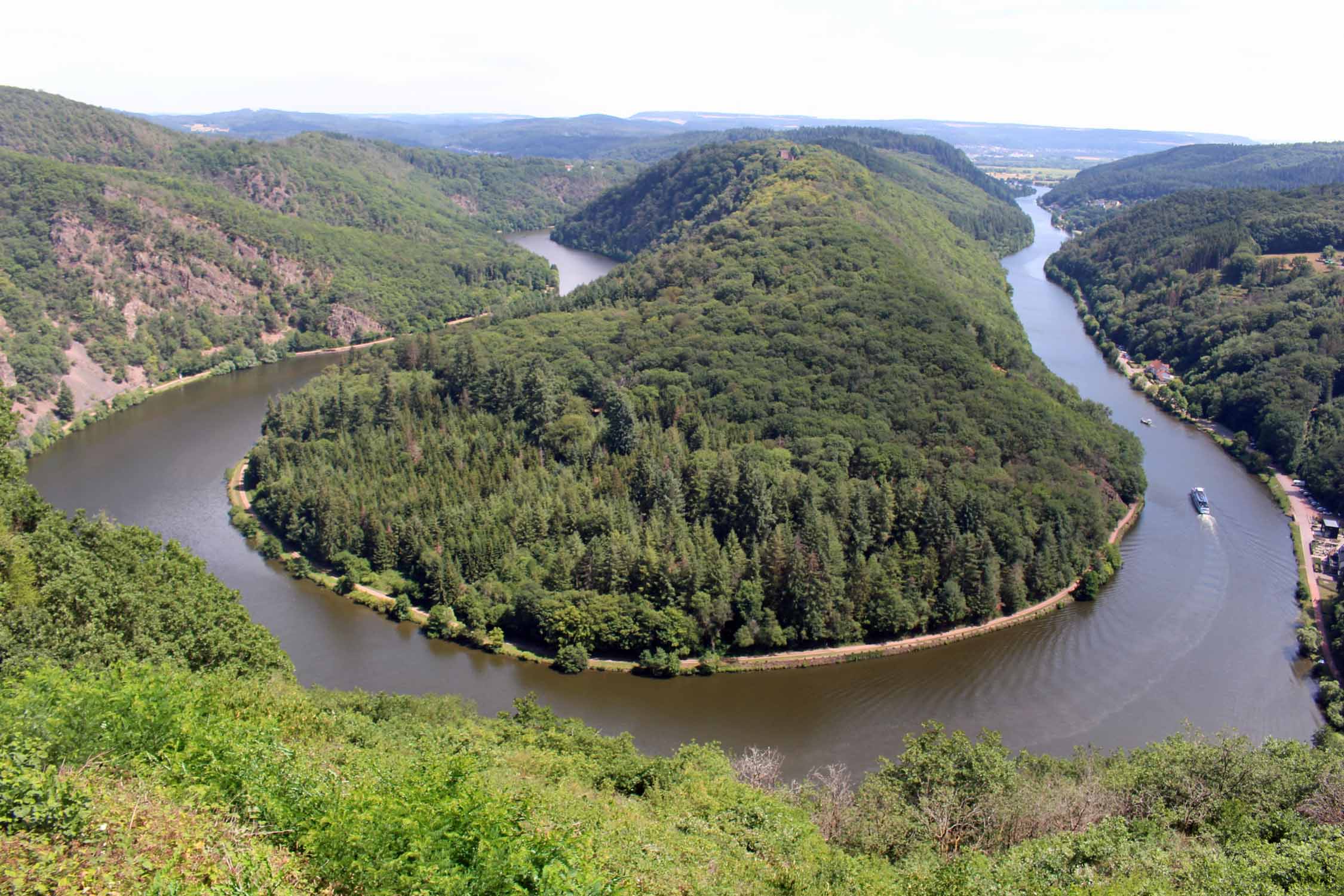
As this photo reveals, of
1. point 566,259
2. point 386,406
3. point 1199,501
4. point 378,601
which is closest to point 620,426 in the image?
point 386,406

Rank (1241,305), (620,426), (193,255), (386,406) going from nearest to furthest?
1. (620,426)
2. (386,406)
3. (1241,305)
4. (193,255)

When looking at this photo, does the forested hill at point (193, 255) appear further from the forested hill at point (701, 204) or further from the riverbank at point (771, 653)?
the riverbank at point (771, 653)

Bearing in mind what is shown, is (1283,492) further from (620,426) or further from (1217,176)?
(1217,176)

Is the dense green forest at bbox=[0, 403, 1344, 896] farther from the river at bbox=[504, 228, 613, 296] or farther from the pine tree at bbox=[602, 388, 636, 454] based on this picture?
the river at bbox=[504, 228, 613, 296]

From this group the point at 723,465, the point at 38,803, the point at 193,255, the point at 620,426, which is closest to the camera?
the point at 38,803

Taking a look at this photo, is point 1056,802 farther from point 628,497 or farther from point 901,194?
point 901,194
